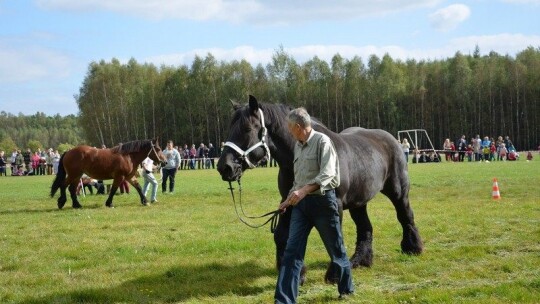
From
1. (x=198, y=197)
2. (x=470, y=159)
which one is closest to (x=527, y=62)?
(x=470, y=159)

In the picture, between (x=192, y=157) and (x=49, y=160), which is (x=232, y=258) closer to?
(x=192, y=157)

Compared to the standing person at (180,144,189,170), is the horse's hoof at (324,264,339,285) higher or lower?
lower

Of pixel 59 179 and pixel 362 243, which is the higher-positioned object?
pixel 59 179

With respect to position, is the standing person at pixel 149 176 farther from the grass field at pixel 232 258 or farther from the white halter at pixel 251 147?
the white halter at pixel 251 147

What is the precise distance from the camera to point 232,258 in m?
8.85

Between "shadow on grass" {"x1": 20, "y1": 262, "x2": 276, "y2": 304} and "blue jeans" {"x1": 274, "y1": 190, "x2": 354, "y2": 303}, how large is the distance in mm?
1009

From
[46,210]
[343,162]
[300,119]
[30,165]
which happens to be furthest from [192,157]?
[300,119]

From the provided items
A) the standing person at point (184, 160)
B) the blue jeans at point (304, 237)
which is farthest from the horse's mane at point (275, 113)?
the standing person at point (184, 160)

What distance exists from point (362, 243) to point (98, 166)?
39.8ft

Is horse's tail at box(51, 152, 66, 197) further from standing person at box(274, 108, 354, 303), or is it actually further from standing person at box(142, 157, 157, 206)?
standing person at box(274, 108, 354, 303)

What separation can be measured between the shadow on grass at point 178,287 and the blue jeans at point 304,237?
1.01 meters

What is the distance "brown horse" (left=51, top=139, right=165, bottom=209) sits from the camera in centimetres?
1792

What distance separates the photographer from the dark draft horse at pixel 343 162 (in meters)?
6.68

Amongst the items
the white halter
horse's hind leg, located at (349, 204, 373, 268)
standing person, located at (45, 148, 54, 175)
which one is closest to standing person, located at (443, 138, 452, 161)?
standing person, located at (45, 148, 54, 175)
